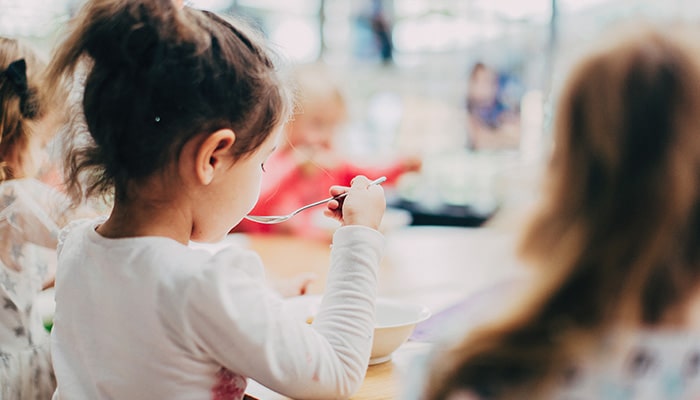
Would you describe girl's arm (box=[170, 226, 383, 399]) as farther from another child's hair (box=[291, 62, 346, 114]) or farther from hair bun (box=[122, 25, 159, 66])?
another child's hair (box=[291, 62, 346, 114])

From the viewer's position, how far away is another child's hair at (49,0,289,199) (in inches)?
28.7

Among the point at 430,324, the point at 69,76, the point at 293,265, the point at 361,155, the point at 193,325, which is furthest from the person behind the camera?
the point at 361,155

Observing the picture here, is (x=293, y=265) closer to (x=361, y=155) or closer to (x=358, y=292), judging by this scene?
(x=358, y=292)

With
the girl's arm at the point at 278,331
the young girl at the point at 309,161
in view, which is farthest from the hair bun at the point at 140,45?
the young girl at the point at 309,161

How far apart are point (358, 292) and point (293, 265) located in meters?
0.89

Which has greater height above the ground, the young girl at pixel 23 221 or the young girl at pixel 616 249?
the young girl at pixel 616 249

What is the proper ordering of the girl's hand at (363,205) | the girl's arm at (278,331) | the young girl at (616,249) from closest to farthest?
the young girl at (616,249) < the girl's arm at (278,331) < the girl's hand at (363,205)

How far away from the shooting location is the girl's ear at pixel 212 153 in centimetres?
74

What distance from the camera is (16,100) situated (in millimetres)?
1083

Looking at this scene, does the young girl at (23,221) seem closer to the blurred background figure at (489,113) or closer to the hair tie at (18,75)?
the hair tie at (18,75)

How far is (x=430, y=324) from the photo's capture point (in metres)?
1.15

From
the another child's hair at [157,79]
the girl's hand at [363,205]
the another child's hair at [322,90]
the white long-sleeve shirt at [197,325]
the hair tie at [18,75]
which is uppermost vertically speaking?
the another child's hair at [157,79]

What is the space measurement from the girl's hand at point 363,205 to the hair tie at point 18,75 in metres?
0.57

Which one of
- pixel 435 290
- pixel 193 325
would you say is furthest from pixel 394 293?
pixel 193 325
